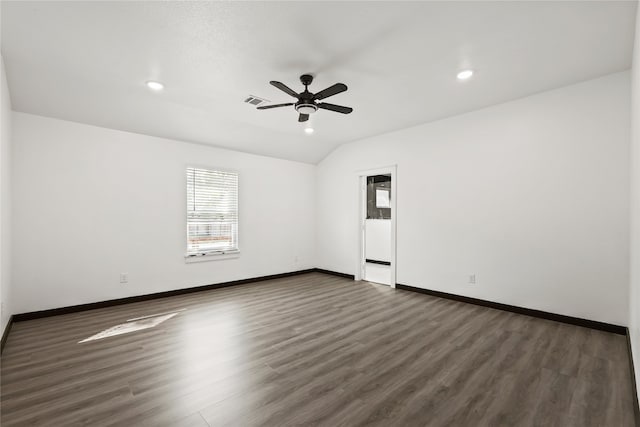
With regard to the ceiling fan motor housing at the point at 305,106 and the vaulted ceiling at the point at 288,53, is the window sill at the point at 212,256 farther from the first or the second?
the ceiling fan motor housing at the point at 305,106

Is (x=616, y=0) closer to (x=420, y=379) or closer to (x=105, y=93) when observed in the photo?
(x=420, y=379)

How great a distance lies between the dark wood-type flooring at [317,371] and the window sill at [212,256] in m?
1.16

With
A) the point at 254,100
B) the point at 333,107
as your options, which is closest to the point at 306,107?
the point at 333,107

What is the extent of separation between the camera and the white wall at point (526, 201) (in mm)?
3311

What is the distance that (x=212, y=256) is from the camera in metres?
5.30

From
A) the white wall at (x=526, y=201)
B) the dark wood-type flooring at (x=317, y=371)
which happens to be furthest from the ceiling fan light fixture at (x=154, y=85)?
the white wall at (x=526, y=201)

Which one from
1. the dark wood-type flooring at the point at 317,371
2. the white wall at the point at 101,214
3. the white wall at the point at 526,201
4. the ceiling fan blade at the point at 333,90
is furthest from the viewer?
the white wall at the point at 101,214

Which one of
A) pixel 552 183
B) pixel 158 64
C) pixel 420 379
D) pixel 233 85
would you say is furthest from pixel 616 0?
pixel 158 64

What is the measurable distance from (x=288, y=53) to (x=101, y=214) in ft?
11.8

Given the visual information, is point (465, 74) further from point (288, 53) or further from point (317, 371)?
point (317, 371)

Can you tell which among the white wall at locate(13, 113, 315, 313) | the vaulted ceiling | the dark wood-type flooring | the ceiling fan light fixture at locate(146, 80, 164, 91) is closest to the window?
the white wall at locate(13, 113, 315, 313)

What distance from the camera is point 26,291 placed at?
12.0 ft

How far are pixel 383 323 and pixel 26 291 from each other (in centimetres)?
460

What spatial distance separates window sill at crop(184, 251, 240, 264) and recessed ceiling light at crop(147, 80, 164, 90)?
9.01 feet
